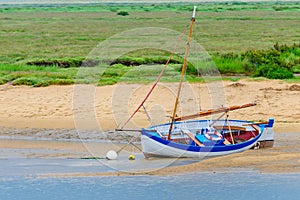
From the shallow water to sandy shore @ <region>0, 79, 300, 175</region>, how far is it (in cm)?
97

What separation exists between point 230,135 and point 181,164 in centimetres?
200

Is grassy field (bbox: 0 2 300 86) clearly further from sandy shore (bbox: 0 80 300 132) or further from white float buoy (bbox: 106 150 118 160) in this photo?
white float buoy (bbox: 106 150 118 160)

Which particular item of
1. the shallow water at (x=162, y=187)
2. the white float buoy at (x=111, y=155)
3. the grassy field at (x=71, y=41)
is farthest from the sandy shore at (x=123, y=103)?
the shallow water at (x=162, y=187)

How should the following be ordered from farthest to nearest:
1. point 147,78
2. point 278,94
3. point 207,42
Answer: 1. point 207,42
2. point 147,78
3. point 278,94

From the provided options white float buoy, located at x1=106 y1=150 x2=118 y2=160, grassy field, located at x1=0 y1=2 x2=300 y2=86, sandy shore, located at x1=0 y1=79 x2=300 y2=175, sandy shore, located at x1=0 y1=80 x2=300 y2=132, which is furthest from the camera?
grassy field, located at x1=0 y1=2 x2=300 y2=86

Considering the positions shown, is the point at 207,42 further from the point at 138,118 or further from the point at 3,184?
the point at 3,184

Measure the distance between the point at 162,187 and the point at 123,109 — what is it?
7.37 m

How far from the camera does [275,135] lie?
63.8 feet

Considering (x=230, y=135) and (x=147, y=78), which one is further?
(x=147, y=78)

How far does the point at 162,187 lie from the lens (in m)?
15.3

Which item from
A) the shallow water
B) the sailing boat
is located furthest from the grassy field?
the shallow water

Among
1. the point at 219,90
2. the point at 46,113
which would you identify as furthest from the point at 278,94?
the point at 46,113

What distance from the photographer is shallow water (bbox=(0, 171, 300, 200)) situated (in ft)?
49.1

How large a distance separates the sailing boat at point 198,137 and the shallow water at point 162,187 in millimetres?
961
